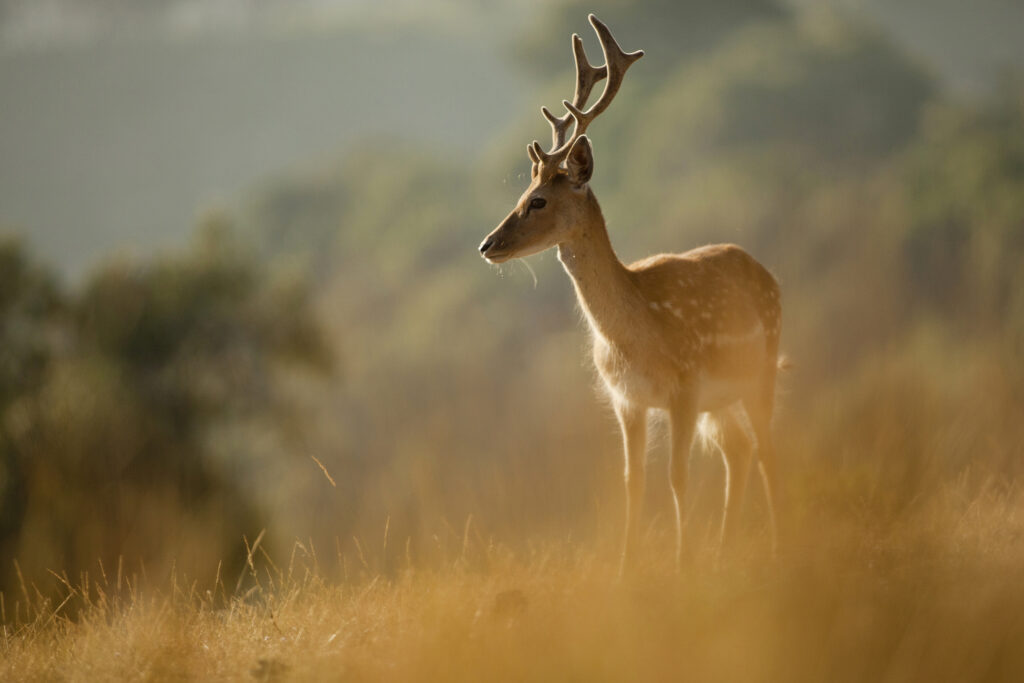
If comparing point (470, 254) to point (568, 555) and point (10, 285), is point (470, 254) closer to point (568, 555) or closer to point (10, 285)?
point (10, 285)

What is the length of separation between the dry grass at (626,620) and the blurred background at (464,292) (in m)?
0.43

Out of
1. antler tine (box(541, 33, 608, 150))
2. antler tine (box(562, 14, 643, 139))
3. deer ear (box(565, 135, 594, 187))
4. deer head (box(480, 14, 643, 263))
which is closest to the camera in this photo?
deer head (box(480, 14, 643, 263))

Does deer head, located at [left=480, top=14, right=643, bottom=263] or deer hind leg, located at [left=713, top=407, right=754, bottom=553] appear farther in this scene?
deer hind leg, located at [left=713, top=407, right=754, bottom=553]

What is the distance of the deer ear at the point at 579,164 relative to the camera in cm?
602

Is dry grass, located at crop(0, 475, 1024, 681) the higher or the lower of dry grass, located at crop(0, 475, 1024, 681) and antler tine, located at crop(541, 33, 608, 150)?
the lower

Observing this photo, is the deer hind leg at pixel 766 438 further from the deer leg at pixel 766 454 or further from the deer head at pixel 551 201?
the deer head at pixel 551 201

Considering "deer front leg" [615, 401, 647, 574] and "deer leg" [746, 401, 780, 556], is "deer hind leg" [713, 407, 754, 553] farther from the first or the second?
"deer front leg" [615, 401, 647, 574]

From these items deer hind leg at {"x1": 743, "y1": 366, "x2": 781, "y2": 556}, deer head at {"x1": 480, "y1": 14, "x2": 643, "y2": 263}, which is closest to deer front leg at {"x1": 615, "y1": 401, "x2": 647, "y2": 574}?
deer hind leg at {"x1": 743, "y1": 366, "x2": 781, "y2": 556}

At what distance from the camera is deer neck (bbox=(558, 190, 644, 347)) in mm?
6145

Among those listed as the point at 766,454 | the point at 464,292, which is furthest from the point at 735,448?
the point at 464,292

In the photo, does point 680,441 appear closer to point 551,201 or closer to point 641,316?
point 641,316

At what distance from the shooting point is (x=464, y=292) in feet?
179

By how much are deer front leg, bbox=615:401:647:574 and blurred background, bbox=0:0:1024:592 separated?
0.39 m

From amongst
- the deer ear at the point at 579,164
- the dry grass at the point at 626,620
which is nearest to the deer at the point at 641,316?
the deer ear at the point at 579,164
